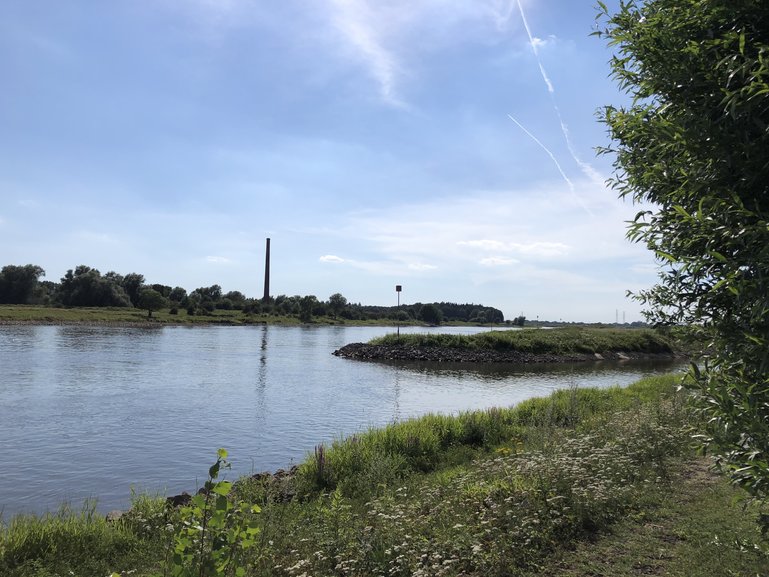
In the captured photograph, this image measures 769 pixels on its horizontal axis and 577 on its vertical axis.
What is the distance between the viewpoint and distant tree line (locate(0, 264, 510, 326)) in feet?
350

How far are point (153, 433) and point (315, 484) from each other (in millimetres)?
8468

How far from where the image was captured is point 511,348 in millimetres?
54125

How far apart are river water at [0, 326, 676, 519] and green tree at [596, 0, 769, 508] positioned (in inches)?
415

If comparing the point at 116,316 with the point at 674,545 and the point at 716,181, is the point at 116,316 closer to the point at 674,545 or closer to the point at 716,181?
the point at 674,545

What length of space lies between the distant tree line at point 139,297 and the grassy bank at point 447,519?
212 ft

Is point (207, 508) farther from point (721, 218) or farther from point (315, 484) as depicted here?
point (315, 484)

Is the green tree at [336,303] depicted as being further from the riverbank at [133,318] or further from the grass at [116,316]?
the grass at [116,316]

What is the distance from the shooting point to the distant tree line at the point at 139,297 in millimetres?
106750

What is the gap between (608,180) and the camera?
13.4 ft

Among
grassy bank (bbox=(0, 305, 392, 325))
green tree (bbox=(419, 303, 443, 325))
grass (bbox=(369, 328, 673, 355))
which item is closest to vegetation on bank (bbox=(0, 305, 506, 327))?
grassy bank (bbox=(0, 305, 392, 325))

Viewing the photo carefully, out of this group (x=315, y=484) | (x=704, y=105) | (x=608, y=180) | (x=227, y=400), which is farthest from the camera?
(x=227, y=400)

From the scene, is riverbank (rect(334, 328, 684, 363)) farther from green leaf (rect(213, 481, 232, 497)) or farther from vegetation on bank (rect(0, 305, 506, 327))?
vegetation on bank (rect(0, 305, 506, 327))

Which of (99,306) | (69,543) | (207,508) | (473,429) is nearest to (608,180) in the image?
(207,508)

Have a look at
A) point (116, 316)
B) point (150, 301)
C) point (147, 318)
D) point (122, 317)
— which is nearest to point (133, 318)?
point (122, 317)
